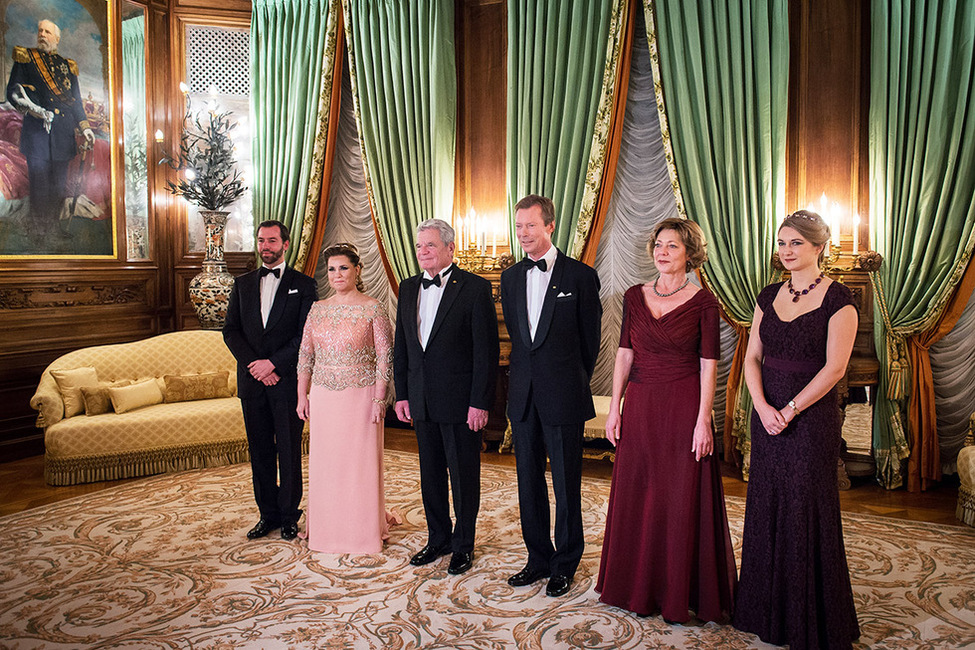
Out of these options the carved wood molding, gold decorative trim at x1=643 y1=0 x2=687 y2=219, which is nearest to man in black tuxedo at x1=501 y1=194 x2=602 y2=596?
gold decorative trim at x1=643 y1=0 x2=687 y2=219

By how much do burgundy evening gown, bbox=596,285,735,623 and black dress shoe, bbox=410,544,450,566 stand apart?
0.95 meters

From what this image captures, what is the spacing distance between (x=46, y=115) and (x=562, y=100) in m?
4.03

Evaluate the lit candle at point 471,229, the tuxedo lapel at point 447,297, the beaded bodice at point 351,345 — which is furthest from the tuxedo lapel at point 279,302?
the lit candle at point 471,229

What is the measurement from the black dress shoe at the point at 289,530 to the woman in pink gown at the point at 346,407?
0.19 m

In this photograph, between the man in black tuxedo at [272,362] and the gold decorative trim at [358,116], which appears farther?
the gold decorative trim at [358,116]

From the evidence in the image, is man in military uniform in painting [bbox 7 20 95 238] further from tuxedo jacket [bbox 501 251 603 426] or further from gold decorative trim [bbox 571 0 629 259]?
tuxedo jacket [bbox 501 251 603 426]

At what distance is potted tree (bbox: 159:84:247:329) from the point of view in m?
6.84

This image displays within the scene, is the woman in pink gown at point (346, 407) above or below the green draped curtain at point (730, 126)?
below

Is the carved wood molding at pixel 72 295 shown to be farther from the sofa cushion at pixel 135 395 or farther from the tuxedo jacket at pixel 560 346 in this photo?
the tuxedo jacket at pixel 560 346

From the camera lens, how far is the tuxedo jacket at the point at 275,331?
4191mm

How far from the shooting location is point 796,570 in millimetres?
2848

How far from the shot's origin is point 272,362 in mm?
4145

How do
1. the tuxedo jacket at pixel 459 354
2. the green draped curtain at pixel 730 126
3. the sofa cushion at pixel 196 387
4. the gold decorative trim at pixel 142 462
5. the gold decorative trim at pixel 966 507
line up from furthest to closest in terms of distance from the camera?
1. the sofa cushion at pixel 196 387
2. the green draped curtain at pixel 730 126
3. the gold decorative trim at pixel 142 462
4. the gold decorative trim at pixel 966 507
5. the tuxedo jacket at pixel 459 354

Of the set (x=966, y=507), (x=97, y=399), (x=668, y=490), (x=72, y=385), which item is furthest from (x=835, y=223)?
(x=72, y=385)
